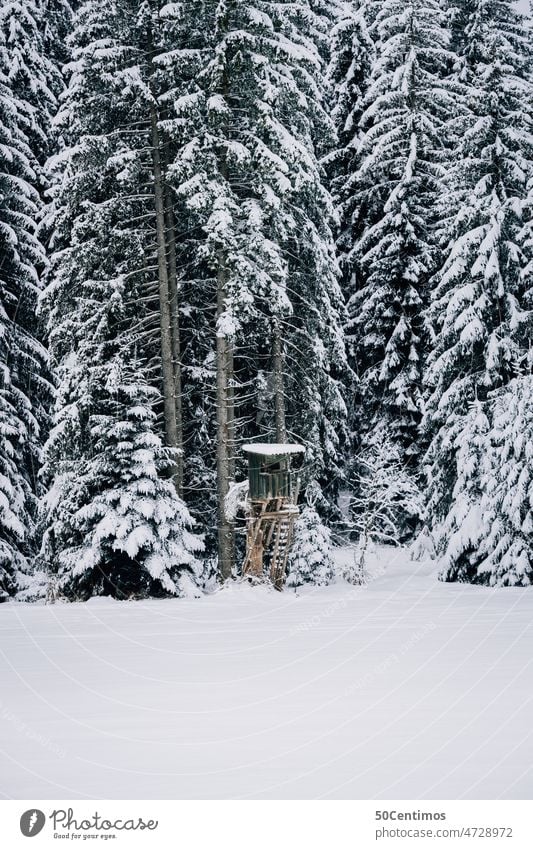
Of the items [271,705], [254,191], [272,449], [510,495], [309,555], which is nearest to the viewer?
[271,705]

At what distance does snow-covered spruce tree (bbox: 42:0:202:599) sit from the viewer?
14.4 m

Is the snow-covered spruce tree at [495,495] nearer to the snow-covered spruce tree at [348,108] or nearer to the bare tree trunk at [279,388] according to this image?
the bare tree trunk at [279,388]

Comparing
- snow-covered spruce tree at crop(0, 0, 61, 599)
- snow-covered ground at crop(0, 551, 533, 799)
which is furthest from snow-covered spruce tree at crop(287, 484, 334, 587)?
snow-covered ground at crop(0, 551, 533, 799)

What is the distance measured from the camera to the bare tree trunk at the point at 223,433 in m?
16.5

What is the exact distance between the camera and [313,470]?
A: 760 inches

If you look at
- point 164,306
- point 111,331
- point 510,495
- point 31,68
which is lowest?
point 510,495

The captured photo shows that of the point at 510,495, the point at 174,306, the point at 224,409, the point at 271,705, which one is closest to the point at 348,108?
the point at 174,306

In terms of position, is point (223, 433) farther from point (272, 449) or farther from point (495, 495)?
point (495, 495)

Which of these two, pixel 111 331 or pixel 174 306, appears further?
pixel 174 306

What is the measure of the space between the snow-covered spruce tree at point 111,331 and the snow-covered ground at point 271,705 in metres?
3.79

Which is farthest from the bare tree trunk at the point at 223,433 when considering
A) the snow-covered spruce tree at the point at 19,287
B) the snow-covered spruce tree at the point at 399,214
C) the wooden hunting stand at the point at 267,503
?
the snow-covered spruce tree at the point at 399,214

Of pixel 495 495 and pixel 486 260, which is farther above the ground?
pixel 486 260

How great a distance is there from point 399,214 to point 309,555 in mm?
10550

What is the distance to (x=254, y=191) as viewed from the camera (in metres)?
16.8
